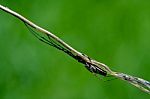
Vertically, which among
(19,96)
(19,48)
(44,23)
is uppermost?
(44,23)

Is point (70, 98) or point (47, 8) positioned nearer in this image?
point (70, 98)

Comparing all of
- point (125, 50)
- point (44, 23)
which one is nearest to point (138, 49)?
point (125, 50)

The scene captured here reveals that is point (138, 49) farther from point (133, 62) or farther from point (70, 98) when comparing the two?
point (70, 98)

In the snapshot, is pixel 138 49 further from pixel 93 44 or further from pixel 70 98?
pixel 70 98

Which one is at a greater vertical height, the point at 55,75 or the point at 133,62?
the point at 133,62

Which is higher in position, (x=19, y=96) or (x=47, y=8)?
(x=47, y=8)

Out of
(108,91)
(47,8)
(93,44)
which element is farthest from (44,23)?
(108,91)
